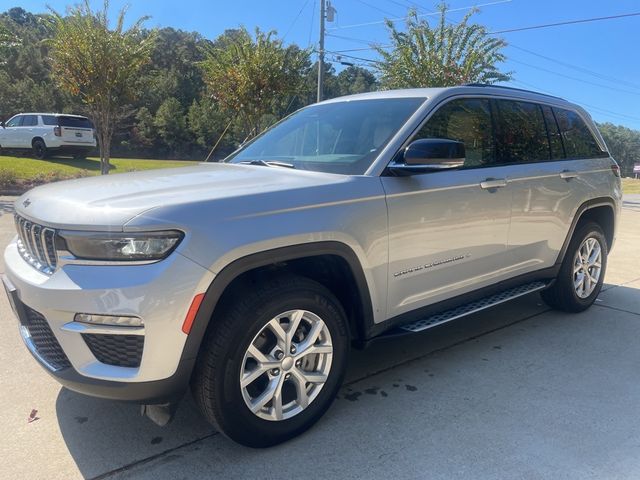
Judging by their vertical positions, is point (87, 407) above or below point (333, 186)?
below

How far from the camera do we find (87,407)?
3.02m

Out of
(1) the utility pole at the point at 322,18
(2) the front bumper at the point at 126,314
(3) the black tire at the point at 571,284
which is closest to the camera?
(2) the front bumper at the point at 126,314

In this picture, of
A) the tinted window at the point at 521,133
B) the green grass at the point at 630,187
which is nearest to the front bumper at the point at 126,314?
the tinted window at the point at 521,133

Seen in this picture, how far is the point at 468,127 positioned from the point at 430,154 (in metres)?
0.94

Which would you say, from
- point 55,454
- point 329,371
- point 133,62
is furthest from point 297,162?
point 133,62

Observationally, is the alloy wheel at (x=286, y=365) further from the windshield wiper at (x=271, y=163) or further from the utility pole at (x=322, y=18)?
the utility pole at (x=322, y=18)

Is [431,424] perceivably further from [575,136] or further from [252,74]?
[252,74]

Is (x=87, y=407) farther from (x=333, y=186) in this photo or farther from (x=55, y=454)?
(x=333, y=186)

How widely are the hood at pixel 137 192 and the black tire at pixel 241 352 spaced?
494mm

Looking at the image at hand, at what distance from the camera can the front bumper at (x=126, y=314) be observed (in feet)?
7.04

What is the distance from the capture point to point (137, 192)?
99.7 inches

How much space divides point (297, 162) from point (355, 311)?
1043 mm

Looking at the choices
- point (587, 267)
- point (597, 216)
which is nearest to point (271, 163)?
point (587, 267)

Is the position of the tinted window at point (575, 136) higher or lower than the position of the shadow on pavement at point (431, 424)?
higher
